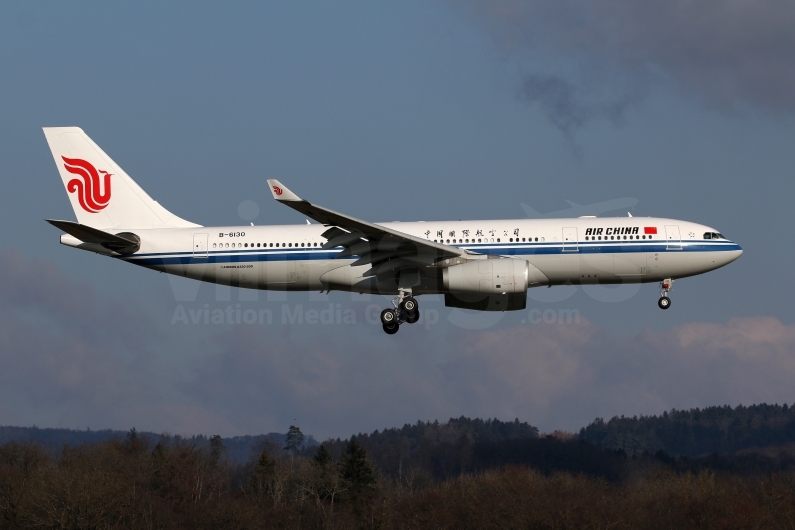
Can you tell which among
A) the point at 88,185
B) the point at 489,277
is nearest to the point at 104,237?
the point at 88,185

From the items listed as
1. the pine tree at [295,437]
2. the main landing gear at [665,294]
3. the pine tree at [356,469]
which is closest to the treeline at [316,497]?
the pine tree at [356,469]

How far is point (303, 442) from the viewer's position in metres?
166

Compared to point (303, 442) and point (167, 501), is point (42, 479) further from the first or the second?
point (303, 442)

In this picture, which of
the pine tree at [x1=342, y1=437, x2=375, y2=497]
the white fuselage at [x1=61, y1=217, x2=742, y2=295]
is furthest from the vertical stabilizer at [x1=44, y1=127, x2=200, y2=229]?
the pine tree at [x1=342, y1=437, x2=375, y2=497]

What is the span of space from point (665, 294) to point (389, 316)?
1107 cm

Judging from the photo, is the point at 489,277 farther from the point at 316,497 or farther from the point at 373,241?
the point at 316,497

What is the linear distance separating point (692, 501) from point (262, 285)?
47702 mm

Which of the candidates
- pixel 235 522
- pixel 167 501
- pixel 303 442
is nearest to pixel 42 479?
pixel 167 501

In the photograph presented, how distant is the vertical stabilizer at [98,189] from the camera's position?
4353 cm

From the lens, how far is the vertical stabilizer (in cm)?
4353

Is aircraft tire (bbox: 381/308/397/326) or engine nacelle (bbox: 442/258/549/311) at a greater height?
engine nacelle (bbox: 442/258/549/311)

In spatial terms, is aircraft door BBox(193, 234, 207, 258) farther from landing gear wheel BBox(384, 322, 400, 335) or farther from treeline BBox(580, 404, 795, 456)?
treeline BBox(580, 404, 795, 456)

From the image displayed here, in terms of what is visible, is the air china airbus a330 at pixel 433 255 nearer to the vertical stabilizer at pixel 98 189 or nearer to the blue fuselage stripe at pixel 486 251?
the blue fuselage stripe at pixel 486 251

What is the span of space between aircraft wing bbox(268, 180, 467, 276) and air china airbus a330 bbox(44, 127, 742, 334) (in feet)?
0.16
